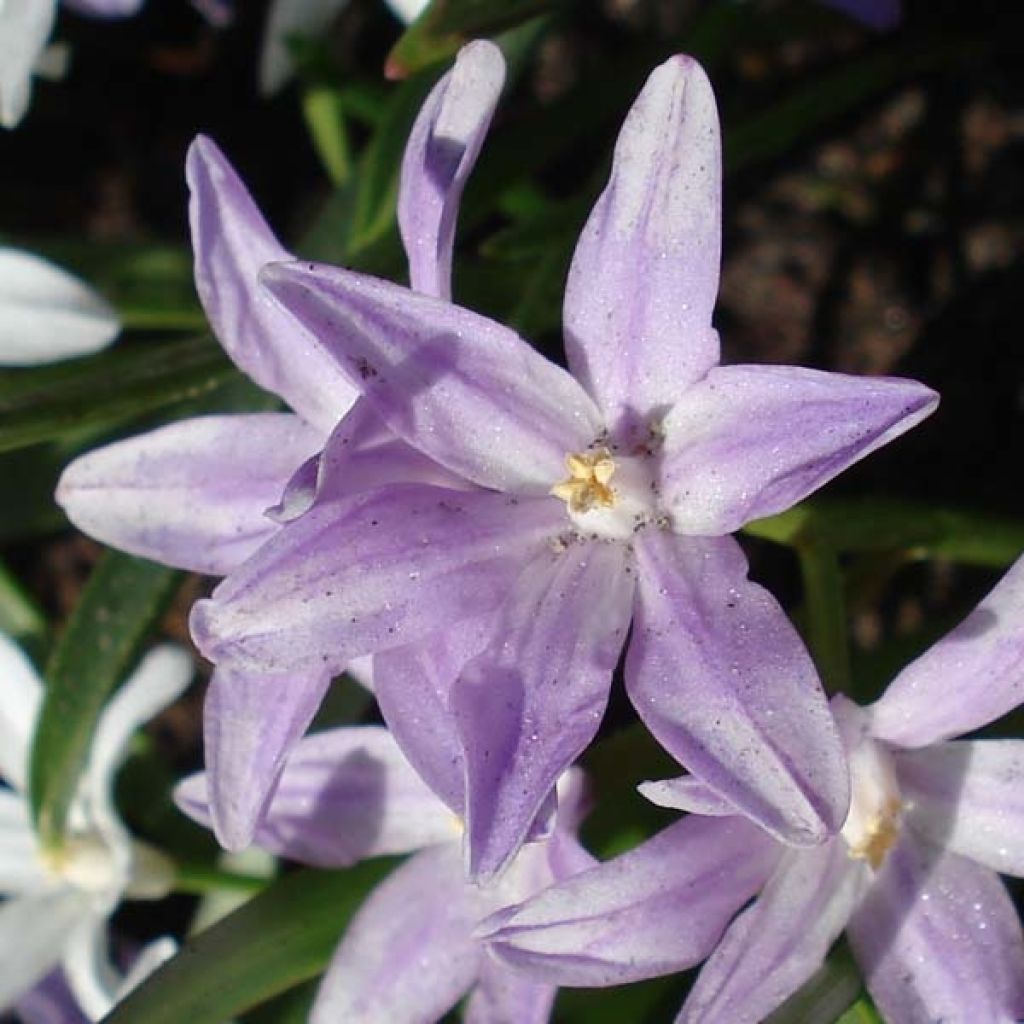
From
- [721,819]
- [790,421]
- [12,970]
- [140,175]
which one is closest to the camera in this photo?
[790,421]

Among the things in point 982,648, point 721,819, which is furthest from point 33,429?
point 982,648

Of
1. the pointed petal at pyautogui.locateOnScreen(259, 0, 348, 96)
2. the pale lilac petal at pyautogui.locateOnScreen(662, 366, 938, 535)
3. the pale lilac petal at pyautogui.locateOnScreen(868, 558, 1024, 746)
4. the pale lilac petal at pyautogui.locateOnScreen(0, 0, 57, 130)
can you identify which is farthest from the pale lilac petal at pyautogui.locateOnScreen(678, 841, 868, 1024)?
the pointed petal at pyautogui.locateOnScreen(259, 0, 348, 96)

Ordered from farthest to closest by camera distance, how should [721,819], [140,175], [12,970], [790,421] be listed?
[140,175], [12,970], [721,819], [790,421]

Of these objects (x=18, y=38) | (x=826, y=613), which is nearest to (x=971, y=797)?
(x=826, y=613)

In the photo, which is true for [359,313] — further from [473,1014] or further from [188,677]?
[188,677]

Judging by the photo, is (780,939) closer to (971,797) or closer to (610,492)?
(971,797)

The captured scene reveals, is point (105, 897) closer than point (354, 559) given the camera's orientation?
No
